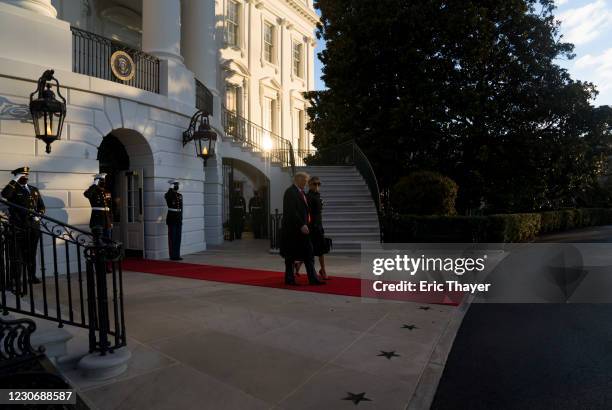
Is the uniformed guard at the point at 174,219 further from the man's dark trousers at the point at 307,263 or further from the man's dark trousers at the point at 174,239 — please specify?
the man's dark trousers at the point at 307,263

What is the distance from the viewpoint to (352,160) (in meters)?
17.2

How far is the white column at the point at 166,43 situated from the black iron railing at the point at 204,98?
134 cm

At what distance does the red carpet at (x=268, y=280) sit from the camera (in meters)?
6.62

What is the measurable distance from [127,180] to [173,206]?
1.72 m

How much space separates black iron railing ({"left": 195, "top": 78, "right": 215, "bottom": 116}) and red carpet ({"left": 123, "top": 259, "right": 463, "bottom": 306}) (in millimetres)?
5485

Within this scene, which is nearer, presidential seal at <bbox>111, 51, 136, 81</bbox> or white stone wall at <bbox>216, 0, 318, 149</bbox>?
presidential seal at <bbox>111, 51, 136, 81</bbox>

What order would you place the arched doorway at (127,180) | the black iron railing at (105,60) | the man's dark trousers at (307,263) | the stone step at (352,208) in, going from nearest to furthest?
1. the man's dark trousers at (307,263)
2. the black iron railing at (105,60)
3. the arched doorway at (127,180)
4. the stone step at (352,208)

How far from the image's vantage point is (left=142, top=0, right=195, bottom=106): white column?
1118 cm

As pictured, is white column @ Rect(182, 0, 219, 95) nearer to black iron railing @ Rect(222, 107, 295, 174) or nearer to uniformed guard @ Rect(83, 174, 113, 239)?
black iron railing @ Rect(222, 107, 295, 174)

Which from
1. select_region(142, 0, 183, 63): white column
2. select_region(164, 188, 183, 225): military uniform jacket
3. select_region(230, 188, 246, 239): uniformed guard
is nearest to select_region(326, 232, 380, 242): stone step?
select_region(164, 188, 183, 225): military uniform jacket

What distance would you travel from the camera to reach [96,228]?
346 cm

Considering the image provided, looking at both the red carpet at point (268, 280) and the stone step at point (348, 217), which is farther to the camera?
the stone step at point (348, 217)

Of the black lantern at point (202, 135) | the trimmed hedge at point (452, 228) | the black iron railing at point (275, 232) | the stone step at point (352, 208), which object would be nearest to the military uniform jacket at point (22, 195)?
the black lantern at point (202, 135)

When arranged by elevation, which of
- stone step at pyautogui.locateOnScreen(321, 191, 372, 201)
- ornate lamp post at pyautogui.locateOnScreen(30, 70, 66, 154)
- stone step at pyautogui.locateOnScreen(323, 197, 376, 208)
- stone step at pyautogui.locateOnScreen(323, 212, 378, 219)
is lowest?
stone step at pyautogui.locateOnScreen(323, 212, 378, 219)
